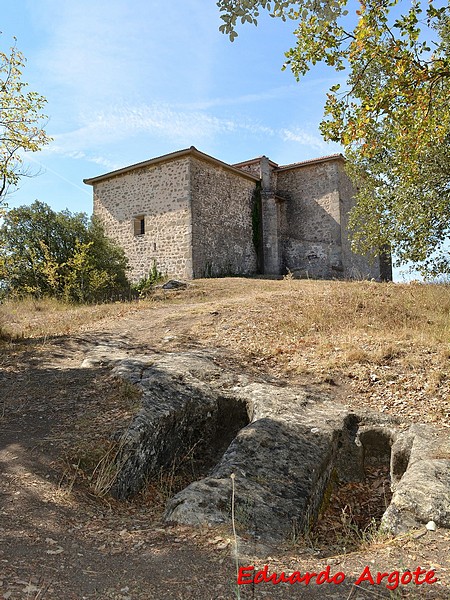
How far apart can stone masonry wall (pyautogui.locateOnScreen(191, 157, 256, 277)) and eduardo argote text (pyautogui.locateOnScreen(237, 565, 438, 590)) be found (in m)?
17.7

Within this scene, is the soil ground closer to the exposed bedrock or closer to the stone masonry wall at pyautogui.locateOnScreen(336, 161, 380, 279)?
the exposed bedrock

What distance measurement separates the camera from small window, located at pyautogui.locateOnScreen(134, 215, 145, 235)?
22.6m

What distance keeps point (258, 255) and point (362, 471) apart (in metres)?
19.2

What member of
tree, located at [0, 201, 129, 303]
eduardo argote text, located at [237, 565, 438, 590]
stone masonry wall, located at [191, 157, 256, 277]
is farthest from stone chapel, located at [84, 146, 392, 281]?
eduardo argote text, located at [237, 565, 438, 590]

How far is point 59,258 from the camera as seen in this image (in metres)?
17.4

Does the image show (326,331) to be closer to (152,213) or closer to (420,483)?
(420,483)

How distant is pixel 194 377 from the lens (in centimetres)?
667

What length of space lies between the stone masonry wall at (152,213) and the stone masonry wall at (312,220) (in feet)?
21.6

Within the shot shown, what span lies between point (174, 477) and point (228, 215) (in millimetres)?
18360

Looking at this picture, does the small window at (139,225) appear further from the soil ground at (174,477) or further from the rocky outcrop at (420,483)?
the rocky outcrop at (420,483)

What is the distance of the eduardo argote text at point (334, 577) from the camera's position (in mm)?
2793

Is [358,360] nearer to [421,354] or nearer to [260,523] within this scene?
[421,354]

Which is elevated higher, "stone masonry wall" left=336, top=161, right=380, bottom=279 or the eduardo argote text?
"stone masonry wall" left=336, top=161, right=380, bottom=279

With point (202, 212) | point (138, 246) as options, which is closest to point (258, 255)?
point (202, 212)
